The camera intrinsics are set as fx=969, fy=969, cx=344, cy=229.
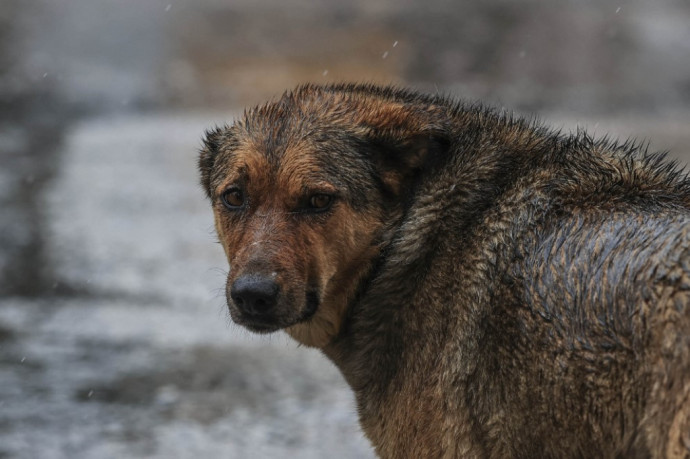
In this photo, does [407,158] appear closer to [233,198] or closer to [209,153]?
[233,198]

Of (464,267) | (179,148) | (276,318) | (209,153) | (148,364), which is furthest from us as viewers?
(179,148)

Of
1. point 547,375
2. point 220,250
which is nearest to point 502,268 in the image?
point 547,375

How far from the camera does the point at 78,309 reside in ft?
28.2

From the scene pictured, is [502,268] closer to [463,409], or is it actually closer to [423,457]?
[463,409]

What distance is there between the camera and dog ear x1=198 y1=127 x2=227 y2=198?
14.6ft

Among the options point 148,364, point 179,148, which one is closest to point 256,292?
point 148,364

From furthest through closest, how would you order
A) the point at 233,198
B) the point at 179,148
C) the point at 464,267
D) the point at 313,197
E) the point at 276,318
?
1. the point at 179,148
2. the point at 233,198
3. the point at 313,197
4. the point at 276,318
5. the point at 464,267

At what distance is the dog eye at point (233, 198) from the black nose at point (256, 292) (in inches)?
17.3

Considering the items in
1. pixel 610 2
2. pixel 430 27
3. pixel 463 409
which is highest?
pixel 610 2

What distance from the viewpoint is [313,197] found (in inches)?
156

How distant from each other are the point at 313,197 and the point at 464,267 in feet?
2.29

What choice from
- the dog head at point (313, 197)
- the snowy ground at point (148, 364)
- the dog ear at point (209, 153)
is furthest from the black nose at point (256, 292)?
the snowy ground at point (148, 364)

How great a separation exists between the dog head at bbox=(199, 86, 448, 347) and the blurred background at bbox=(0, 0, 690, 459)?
599mm

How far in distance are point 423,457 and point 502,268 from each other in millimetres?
775
